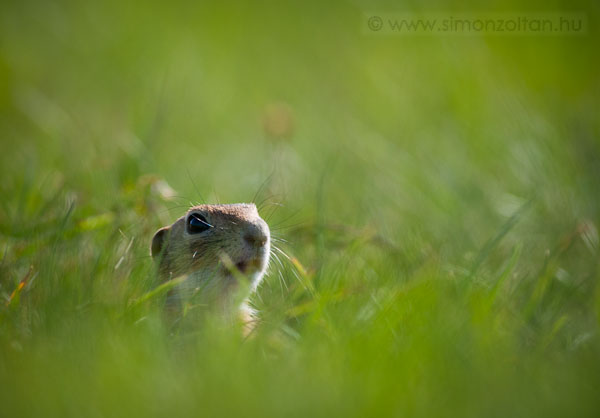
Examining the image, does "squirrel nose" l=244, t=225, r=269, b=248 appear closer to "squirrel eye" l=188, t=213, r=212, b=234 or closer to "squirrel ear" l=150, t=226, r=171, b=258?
"squirrel eye" l=188, t=213, r=212, b=234

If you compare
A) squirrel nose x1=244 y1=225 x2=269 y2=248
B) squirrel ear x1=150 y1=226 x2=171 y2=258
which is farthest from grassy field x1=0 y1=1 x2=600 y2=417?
squirrel nose x1=244 y1=225 x2=269 y2=248

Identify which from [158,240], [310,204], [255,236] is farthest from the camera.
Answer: [310,204]

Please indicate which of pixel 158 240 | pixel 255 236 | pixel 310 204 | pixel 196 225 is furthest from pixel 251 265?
pixel 310 204

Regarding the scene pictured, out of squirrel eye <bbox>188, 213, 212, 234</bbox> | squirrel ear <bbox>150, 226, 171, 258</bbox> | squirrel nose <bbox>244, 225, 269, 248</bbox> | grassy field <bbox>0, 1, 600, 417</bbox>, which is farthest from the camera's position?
squirrel ear <bbox>150, 226, 171, 258</bbox>

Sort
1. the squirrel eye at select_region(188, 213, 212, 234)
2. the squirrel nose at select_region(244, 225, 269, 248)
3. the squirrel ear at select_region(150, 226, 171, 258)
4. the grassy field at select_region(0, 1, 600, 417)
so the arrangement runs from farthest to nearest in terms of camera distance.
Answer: the squirrel ear at select_region(150, 226, 171, 258)
the squirrel eye at select_region(188, 213, 212, 234)
the squirrel nose at select_region(244, 225, 269, 248)
the grassy field at select_region(0, 1, 600, 417)

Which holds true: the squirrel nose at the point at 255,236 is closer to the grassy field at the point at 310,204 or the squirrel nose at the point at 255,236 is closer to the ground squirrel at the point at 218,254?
the ground squirrel at the point at 218,254

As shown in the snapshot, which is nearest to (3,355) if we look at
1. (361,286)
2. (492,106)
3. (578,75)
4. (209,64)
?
(361,286)

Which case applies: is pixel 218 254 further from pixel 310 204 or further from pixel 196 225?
pixel 310 204

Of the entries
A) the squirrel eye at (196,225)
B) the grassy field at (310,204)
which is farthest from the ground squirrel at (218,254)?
the grassy field at (310,204)
